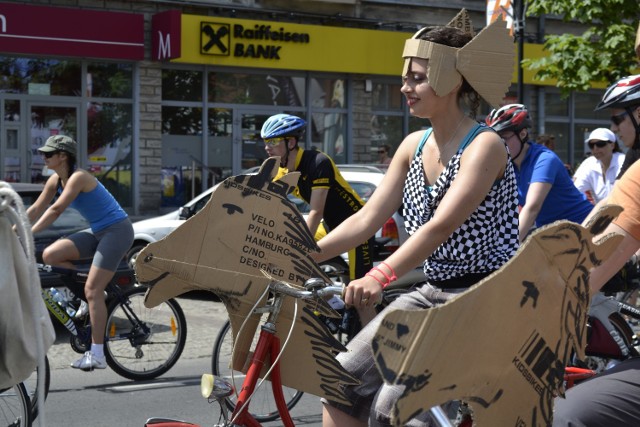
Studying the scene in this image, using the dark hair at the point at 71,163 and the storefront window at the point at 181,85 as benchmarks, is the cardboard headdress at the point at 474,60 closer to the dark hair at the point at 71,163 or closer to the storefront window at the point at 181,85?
the dark hair at the point at 71,163

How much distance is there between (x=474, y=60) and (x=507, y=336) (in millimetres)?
1386

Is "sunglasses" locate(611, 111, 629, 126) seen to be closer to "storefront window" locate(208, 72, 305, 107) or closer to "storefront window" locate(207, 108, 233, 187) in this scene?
"storefront window" locate(207, 108, 233, 187)

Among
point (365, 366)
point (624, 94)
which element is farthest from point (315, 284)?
point (624, 94)

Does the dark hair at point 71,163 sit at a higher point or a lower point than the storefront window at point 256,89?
lower

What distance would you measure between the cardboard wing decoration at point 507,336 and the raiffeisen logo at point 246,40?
57.1 ft

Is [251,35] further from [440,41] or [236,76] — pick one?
[440,41]

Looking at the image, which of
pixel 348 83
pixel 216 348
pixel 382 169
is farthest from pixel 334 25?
pixel 216 348

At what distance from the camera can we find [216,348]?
6.54m

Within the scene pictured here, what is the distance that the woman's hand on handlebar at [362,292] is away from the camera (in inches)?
128

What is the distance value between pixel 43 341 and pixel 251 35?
712 inches

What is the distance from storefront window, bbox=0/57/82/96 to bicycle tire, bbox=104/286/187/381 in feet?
37.1

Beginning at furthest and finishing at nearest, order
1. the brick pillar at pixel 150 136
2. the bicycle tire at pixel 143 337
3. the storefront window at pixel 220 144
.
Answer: the storefront window at pixel 220 144 → the brick pillar at pixel 150 136 → the bicycle tire at pixel 143 337

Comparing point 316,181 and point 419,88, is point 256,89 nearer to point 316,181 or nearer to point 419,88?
point 316,181

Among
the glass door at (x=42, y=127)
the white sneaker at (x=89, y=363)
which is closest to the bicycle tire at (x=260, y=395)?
the white sneaker at (x=89, y=363)
